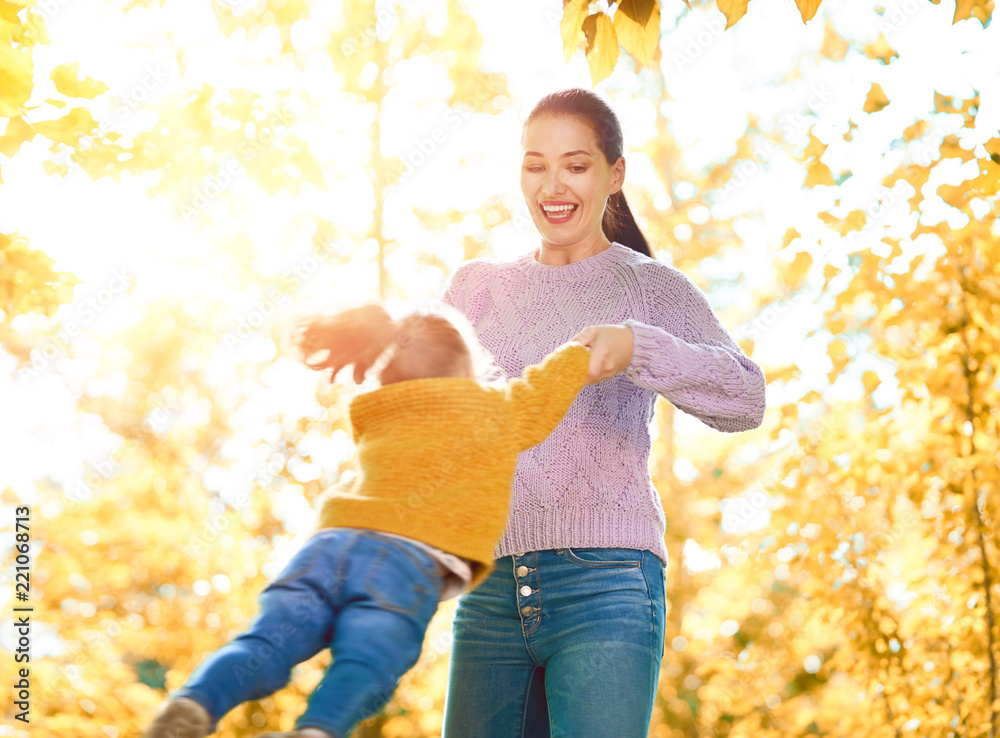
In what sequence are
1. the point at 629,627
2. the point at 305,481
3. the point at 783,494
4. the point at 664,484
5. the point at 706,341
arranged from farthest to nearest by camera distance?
1. the point at 664,484
2. the point at 305,481
3. the point at 783,494
4. the point at 706,341
5. the point at 629,627

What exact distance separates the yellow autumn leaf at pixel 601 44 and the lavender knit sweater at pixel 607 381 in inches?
14.7

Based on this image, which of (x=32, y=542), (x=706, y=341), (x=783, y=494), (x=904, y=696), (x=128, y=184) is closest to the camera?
(x=706, y=341)

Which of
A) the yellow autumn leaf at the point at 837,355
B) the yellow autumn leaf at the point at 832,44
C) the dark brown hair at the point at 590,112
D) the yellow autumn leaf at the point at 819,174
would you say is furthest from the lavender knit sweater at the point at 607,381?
the yellow autumn leaf at the point at 832,44

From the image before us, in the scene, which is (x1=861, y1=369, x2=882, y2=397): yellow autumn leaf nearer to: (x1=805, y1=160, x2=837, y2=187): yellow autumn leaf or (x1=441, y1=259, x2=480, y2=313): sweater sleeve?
(x1=805, y1=160, x2=837, y2=187): yellow autumn leaf

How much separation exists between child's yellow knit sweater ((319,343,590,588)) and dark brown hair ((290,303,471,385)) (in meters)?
0.07

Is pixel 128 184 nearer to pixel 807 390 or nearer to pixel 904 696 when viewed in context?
pixel 807 390

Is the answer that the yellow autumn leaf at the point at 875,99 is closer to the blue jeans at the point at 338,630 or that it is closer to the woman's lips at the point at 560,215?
the woman's lips at the point at 560,215

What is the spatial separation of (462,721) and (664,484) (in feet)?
13.6

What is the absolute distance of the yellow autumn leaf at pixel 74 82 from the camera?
2240 mm

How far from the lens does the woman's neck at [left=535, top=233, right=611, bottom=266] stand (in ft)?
6.51

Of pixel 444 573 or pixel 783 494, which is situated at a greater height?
pixel 783 494

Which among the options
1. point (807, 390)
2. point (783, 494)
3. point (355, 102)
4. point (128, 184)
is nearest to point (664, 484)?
point (783, 494)

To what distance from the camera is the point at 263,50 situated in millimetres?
4414

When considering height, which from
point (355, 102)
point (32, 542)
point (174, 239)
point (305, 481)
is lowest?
point (32, 542)
